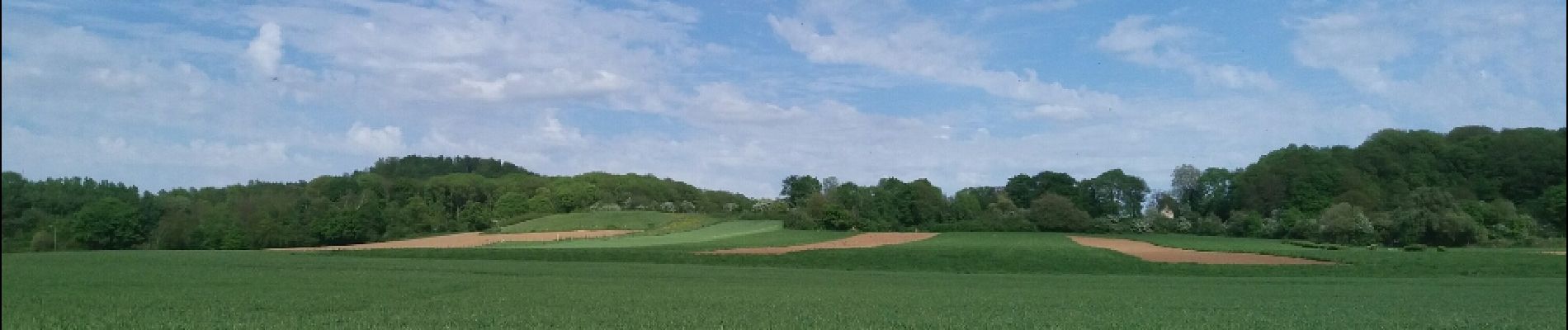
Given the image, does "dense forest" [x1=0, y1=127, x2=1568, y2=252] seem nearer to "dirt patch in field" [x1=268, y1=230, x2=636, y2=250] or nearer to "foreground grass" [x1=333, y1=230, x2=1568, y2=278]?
"foreground grass" [x1=333, y1=230, x2=1568, y2=278]

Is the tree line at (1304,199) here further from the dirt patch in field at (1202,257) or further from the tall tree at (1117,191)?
the dirt patch in field at (1202,257)

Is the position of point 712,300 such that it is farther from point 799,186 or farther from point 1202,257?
point 799,186

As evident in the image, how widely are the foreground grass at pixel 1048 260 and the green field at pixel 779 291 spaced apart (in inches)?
7.6

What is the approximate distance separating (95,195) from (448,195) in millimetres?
53947

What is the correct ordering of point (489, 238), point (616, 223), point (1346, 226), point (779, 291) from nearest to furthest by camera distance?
point (779, 291) < point (1346, 226) < point (489, 238) < point (616, 223)

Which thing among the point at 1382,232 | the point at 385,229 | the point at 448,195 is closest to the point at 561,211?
the point at 448,195

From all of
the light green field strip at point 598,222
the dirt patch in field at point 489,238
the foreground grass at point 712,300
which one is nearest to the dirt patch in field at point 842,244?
the foreground grass at point 712,300

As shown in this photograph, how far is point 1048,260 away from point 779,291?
28802 millimetres

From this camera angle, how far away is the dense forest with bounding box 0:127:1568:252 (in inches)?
2194

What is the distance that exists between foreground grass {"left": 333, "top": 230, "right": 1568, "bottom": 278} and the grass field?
3235 cm

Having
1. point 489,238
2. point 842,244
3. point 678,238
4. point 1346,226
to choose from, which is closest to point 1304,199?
point 1346,226

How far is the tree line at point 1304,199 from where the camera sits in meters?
48.8

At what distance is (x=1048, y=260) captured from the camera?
177ft

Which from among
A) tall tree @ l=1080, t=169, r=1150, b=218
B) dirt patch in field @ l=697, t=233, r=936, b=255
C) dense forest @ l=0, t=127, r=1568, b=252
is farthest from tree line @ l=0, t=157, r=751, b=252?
tall tree @ l=1080, t=169, r=1150, b=218
